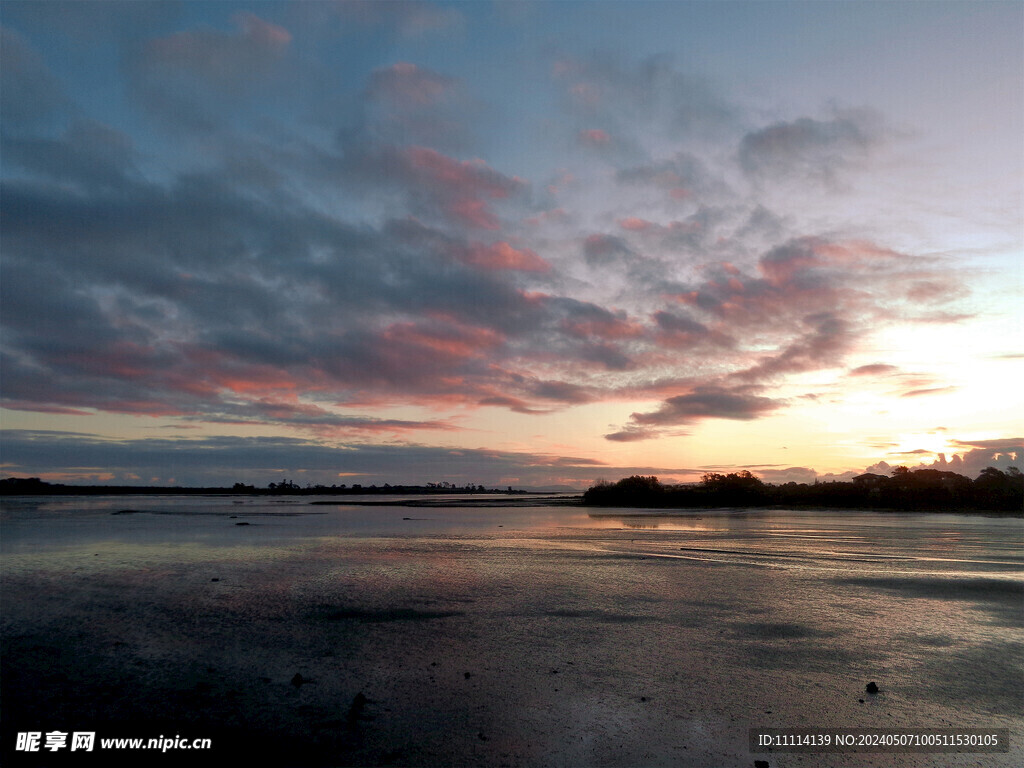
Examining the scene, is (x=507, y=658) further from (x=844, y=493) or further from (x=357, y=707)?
(x=844, y=493)

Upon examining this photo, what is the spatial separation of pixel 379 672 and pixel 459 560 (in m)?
15.5

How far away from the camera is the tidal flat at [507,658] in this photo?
833 centimetres

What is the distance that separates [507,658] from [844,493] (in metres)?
93.9

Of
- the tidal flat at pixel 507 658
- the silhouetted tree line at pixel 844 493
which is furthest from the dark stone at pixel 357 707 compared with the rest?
the silhouetted tree line at pixel 844 493

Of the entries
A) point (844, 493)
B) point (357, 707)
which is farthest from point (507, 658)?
point (844, 493)

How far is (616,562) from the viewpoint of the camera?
2539 centimetres

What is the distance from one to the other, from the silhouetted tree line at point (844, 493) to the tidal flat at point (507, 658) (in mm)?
68053

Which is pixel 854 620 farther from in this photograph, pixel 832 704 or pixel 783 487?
pixel 783 487

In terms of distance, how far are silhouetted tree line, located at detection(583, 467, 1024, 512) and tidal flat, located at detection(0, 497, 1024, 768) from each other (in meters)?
68.1

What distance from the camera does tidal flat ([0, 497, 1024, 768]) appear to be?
8328mm

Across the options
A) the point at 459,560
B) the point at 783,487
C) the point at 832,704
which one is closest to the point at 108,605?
the point at 459,560

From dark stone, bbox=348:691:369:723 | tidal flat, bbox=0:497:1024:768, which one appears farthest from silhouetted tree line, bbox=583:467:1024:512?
dark stone, bbox=348:691:369:723

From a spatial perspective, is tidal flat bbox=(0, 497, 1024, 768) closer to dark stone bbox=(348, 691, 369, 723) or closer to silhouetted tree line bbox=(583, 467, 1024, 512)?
dark stone bbox=(348, 691, 369, 723)

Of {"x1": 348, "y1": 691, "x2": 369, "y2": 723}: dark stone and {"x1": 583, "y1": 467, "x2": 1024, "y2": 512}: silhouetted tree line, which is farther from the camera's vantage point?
{"x1": 583, "y1": 467, "x2": 1024, "y2": 512}: silhouetted tree line
